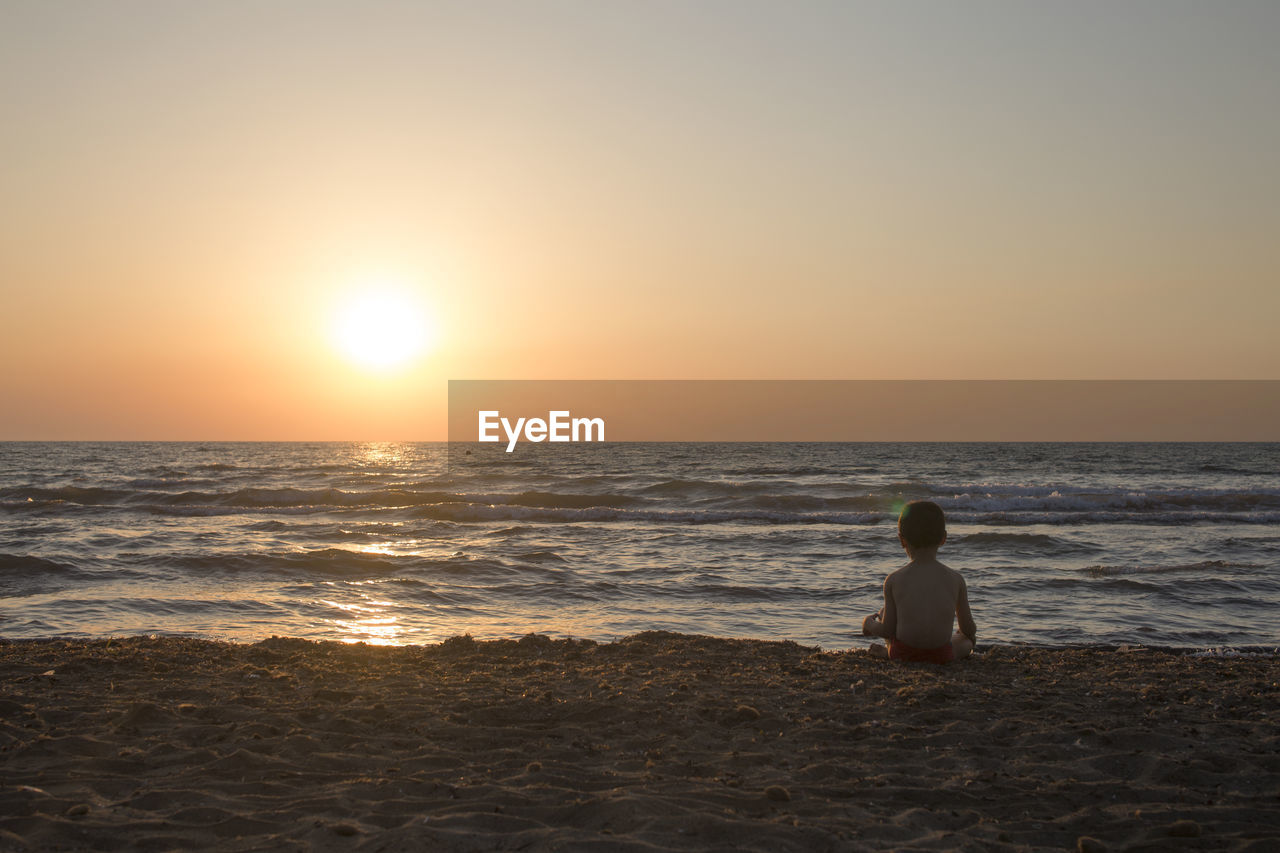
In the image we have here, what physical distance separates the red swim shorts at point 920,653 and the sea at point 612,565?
166cm

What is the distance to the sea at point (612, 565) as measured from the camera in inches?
350

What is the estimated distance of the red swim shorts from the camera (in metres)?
6.26

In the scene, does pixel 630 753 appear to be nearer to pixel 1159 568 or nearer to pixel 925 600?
pixel 925 600

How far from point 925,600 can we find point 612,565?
Result: 745 centimetres

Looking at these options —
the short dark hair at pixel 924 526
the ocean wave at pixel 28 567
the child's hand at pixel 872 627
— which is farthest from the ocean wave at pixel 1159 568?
the ocean wave at pixel 28 567

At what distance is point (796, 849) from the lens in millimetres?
3172

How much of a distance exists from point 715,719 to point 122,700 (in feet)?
12.0

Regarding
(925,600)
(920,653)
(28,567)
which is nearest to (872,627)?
(920,653)

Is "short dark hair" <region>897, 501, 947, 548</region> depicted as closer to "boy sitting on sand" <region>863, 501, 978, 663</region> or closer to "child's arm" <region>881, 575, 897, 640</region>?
"boy sitting on sand" <region>863, 501, 978, 663</region>

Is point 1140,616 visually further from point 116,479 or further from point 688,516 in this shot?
point 116,479

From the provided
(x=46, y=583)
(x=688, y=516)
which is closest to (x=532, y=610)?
(x=46, y=583)

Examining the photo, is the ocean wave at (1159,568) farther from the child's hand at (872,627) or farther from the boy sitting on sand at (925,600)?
the child's hand at (872,627)

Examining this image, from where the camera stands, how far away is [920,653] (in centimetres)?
630

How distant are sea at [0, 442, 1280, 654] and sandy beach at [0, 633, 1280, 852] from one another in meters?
2.23
